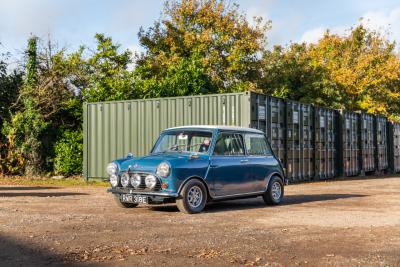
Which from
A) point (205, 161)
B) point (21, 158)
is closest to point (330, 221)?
point (205, 161)

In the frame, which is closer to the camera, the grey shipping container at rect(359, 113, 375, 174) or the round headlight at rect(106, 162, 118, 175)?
the round headlight at rect(106, 162, 118, 175)

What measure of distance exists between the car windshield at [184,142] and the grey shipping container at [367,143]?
52.8 feet

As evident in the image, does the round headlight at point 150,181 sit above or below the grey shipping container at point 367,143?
below

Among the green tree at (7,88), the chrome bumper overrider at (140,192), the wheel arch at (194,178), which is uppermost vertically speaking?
the green tree at (7,88)

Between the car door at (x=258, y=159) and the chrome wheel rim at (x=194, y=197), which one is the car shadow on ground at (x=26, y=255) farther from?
the car door at (x=258, y=159)

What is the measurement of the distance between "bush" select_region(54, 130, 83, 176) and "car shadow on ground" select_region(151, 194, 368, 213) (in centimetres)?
1043

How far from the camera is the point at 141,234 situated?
24.9ft

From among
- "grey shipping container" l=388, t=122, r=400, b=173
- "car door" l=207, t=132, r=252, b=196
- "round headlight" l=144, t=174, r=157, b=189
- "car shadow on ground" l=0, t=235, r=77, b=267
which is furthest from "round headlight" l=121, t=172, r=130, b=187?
"grey shipping container" l=388, t=122, r=400, b=173

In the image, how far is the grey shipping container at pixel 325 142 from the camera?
2150 centimetres

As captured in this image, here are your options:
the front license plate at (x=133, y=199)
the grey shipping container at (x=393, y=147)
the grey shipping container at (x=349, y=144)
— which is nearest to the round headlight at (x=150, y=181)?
the front license plate at (x=133, y=199)

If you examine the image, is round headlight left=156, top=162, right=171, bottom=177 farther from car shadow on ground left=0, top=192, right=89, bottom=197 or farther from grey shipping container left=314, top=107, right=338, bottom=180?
grey shipping container left=314, top=107, right=338, bottom=180

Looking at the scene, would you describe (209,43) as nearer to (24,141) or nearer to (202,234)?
(24,141)

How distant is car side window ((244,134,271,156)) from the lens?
452 inches

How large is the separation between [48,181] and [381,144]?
54.5ft
